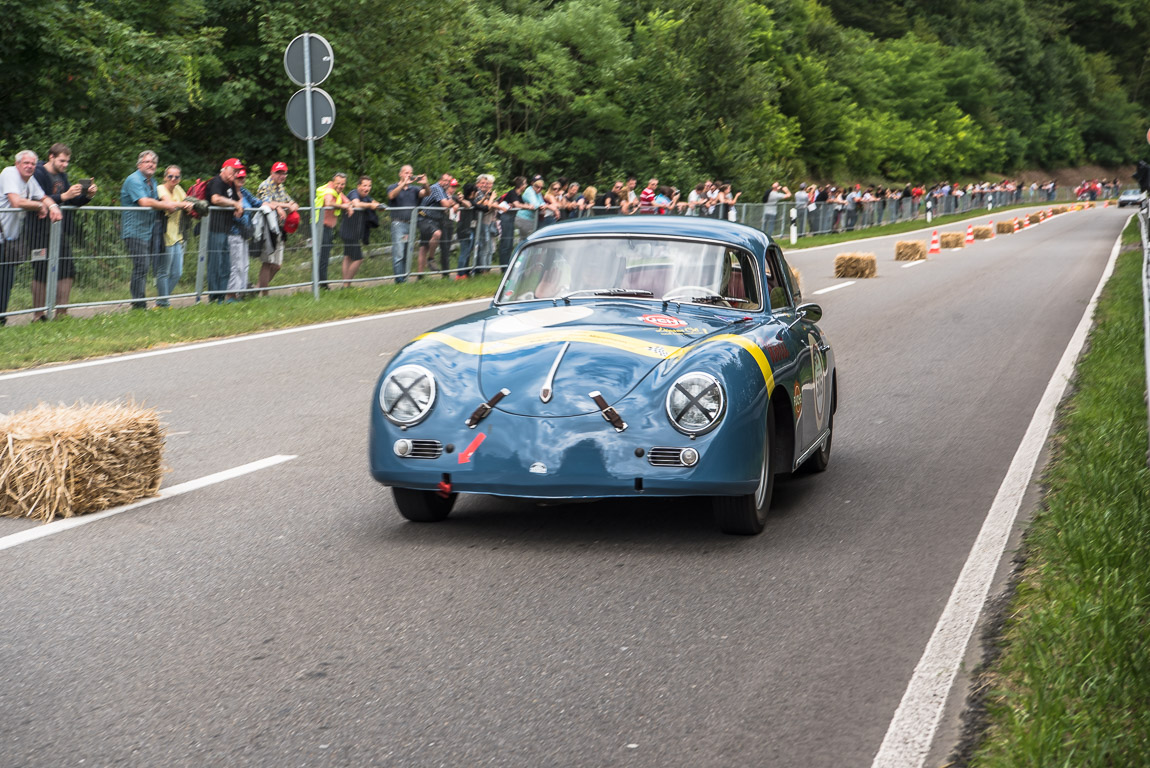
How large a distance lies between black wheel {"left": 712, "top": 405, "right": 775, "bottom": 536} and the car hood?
1.91 ft

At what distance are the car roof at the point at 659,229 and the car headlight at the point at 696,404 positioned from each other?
155 centimetres

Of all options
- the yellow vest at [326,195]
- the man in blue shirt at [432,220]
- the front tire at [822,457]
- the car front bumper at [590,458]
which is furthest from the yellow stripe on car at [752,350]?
the man in blue shirt at [432,220]

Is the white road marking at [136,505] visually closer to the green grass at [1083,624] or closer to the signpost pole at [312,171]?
the green grass at [1083,624]

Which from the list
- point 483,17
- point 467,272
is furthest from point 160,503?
point 483,17

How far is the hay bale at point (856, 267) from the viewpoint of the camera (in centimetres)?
2616

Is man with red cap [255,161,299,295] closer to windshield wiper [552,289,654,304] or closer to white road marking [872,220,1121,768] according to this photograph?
windshield wiper [552,289,654,304]

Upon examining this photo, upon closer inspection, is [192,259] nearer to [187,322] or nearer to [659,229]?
[187,322]

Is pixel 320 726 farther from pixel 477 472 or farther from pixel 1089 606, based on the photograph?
pixel 1089 606

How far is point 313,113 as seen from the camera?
1747 centimetres

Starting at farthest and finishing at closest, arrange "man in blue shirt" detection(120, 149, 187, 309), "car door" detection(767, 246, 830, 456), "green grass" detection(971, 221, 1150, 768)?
"man in blue shirt" detection(120, 149, 187, 309)
"car door" detection(767, 246, 830, 456)
"green grass" detection(971, 221, 1150, 768)

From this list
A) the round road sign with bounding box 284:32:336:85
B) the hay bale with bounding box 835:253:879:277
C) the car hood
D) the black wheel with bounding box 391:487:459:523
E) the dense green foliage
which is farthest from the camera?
the hay bale with bounding box 835:253:879:277

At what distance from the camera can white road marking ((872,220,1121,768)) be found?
3.88 meters

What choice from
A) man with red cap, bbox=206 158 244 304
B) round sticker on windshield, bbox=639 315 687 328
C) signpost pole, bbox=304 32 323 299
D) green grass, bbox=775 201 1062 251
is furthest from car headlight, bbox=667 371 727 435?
green grass, bbox=775 201 1062 251

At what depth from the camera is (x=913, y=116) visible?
98812 millimetres
